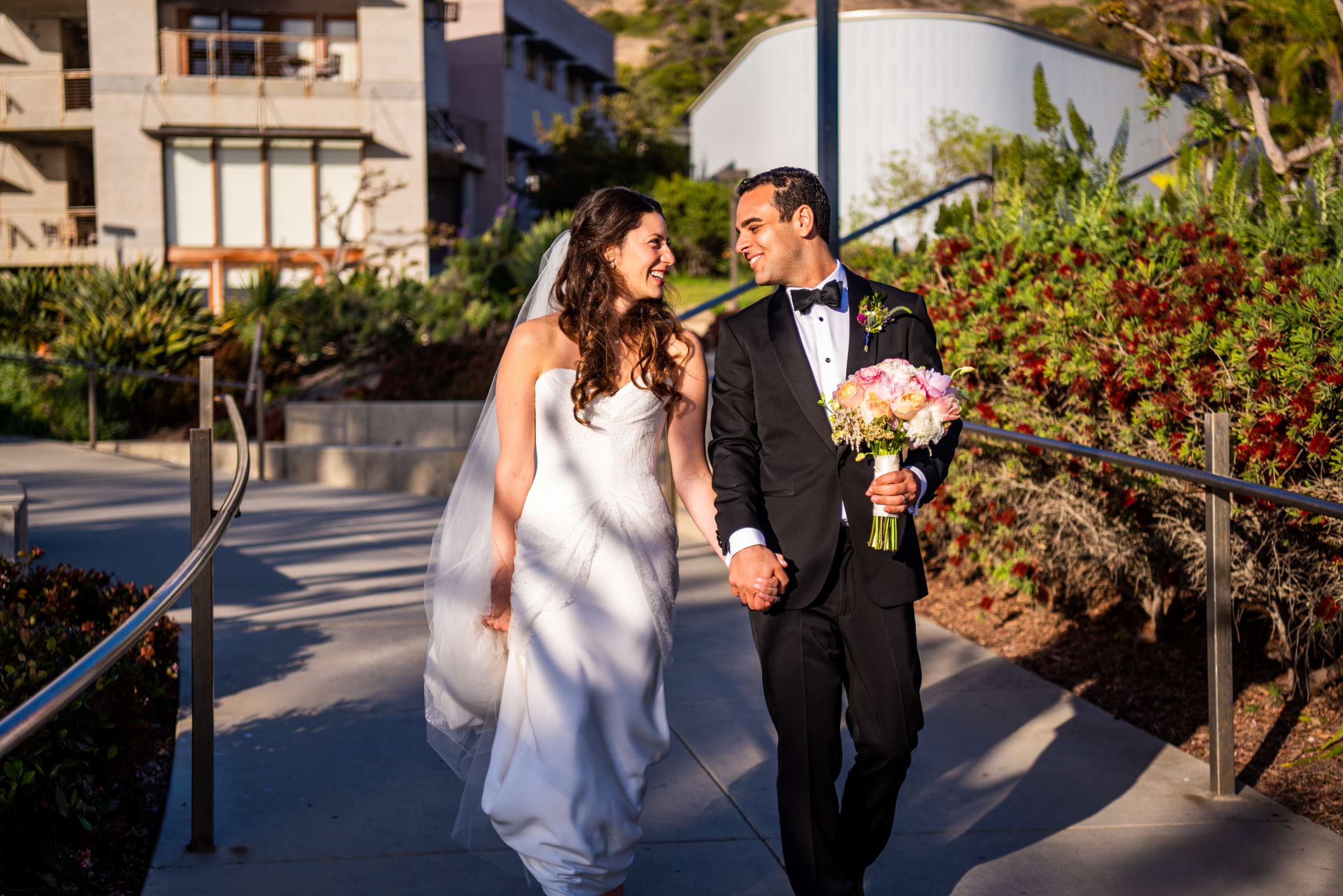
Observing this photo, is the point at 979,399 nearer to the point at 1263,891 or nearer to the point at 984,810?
the point at 984,810

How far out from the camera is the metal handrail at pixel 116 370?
14.3m

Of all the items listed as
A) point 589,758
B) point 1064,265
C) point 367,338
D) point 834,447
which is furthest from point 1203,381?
point 367,338

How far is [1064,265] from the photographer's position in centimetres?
582

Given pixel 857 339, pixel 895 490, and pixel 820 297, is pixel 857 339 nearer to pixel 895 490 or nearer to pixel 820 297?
pixel 820 297

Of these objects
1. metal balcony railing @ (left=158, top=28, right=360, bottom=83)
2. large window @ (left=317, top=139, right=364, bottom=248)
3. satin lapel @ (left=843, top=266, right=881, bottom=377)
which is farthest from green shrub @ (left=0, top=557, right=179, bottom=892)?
metal balcony railing @ (left=158, top=28, right=360, bottom=83)

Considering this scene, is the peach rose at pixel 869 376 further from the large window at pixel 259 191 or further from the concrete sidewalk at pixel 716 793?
the large window at pixel 259 191

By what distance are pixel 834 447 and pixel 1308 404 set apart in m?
1.97

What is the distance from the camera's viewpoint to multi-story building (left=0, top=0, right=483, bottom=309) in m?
26.2

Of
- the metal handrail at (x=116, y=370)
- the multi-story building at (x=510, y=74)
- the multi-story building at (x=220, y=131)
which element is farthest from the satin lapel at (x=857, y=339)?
the multi-story building at (x=510, y=74)

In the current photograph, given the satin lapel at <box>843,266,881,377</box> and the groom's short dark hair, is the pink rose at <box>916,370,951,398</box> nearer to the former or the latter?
the satin lapel at <box>843,266,881,377</box>

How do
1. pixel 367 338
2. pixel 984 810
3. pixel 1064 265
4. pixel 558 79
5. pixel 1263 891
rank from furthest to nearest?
pixel 558 79
pixel 367 338
pixel 1064 265
pixel 984 810
pixel 1263 891

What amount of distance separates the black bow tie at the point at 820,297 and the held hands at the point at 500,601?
1.07 meters

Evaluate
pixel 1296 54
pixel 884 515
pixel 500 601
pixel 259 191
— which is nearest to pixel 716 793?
pixel 500 601

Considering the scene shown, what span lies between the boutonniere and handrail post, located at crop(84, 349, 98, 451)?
13060 millimetres
